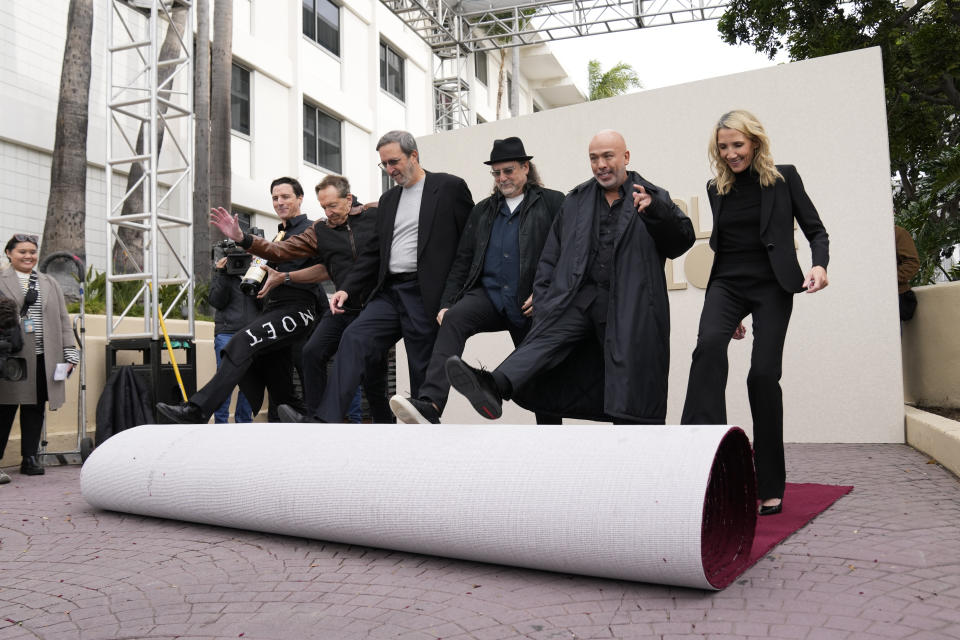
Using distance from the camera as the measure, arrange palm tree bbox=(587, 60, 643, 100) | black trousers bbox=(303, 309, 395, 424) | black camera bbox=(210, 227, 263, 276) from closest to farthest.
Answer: black trousers bbox=(303, 309, 395, 424) → black camera bbox=(210, 227, 263, 276) → palm tree bbox=(587, 60, 643, 100)

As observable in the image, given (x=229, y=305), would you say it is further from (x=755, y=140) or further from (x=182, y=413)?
(x=755, y=140)

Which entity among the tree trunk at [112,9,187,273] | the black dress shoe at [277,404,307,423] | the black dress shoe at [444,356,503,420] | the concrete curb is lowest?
the concrete curb

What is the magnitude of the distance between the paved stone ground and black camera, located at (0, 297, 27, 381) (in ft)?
7.06

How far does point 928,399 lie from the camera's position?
Answer: 740cm

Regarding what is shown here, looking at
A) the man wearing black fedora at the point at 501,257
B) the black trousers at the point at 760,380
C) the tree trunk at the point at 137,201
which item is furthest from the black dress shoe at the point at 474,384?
the tree trunk at the point at 137,201

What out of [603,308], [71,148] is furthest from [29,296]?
[71,148]

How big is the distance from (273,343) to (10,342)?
1879 millimetres

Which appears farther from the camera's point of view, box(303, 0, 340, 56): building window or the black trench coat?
box(303, 0, 340, 56): building window

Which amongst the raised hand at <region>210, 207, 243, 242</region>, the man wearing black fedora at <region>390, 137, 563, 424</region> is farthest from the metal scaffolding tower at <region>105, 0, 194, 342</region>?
the man wearing black fedora at <region>390, 137, 563, 424</region>

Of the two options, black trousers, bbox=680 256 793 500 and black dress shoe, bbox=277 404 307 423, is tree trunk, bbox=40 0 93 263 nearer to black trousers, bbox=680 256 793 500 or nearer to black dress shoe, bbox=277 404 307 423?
black dress shoe, bbox=277 404 307 423

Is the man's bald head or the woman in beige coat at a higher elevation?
the man's bald head

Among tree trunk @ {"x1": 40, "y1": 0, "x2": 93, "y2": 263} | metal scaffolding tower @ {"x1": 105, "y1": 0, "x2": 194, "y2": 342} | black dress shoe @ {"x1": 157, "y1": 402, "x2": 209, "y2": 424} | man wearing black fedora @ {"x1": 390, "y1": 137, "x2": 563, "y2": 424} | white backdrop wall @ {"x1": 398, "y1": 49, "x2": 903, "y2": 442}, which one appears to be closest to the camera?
man wearing black fedora @ {"x1": 390, "y1": 137, "x2": 563, "y2": 424}

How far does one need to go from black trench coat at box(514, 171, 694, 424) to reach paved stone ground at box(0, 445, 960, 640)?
1005mm

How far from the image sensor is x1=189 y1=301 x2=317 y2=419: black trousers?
18.1 feet
